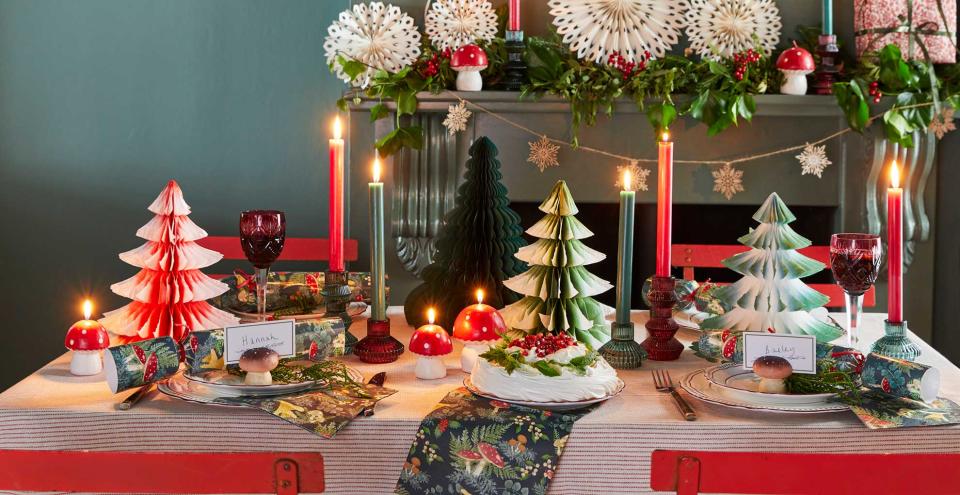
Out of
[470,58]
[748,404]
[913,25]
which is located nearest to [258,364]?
[748,404]

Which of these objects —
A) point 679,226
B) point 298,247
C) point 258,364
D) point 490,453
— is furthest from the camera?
point 679,226

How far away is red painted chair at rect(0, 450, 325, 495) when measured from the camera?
0.92 metres

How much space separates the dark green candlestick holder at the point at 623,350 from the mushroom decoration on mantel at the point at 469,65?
4.65 feet

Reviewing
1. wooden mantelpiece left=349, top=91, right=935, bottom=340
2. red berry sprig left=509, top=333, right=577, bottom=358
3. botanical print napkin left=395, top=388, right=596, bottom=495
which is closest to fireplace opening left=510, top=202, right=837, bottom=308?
wooden mantelpiece left=349, top=91, right=935, bottom=340

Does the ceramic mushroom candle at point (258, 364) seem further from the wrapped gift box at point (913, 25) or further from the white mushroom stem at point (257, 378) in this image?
the wrapped gift box at point (913, 25)

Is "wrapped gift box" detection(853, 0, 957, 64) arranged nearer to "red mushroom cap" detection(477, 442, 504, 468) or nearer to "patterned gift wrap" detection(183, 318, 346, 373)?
"patterned gift wrap" detection(183, 318, 346, 373)

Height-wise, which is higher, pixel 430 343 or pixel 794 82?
pixel 794 82

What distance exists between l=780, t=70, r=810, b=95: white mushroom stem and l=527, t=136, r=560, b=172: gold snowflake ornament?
699 mm

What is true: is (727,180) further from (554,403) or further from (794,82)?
(554,403)

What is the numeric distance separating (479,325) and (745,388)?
1.33 ft

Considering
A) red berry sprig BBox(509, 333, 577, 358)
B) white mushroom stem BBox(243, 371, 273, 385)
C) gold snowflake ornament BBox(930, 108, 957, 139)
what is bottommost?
white mushroom stem BBox(243, 371, 273, 385)

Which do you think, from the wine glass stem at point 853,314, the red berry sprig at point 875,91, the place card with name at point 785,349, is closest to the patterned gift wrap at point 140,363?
the place card with name at point 785,349

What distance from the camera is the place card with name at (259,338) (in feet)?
4.17

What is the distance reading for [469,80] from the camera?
2.80 meters
